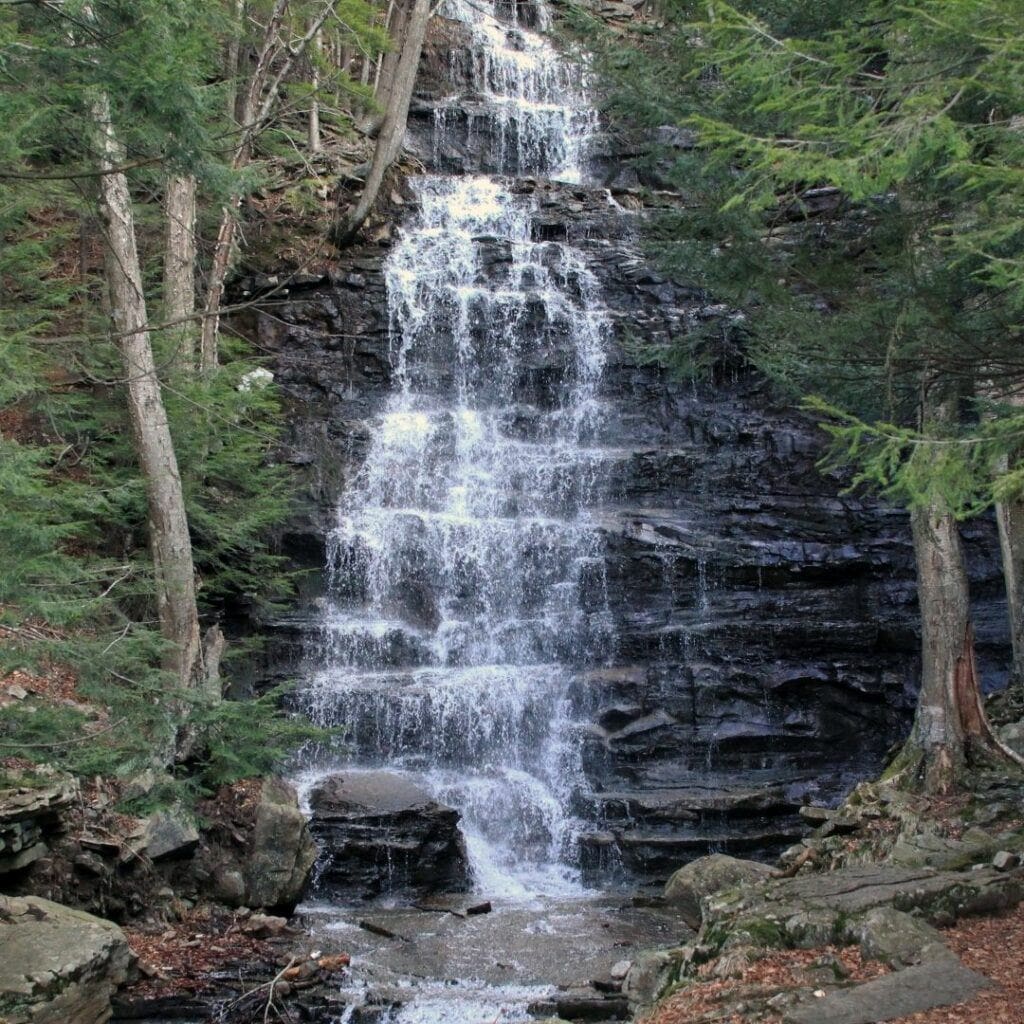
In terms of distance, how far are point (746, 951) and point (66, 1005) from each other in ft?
13.0

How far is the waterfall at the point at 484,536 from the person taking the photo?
12.7 metres

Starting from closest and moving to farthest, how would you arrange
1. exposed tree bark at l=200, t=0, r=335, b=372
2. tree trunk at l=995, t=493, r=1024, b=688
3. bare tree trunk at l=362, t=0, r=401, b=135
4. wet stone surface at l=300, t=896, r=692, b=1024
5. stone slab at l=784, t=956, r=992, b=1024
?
stone slab at l=784, t=956, r=992, b=1024, wet stone surface at l=300, t=896, r=692, b=1024, tree trunk at l=995, t=493, r=1024, b=688, exposed tree bark at l=200, t=0, r=335, b=372, bare tree trunk at l=362, t=0, r=401, b=135

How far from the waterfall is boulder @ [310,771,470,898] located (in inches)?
23.4

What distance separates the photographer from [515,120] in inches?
915

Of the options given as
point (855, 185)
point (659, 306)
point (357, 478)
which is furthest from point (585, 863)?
point (659, 306)

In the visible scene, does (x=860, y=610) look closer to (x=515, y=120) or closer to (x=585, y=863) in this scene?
(x=585, y=863)

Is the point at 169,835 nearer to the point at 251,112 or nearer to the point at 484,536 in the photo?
the point at 484,536

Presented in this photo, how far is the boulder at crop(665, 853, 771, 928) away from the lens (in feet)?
31.4

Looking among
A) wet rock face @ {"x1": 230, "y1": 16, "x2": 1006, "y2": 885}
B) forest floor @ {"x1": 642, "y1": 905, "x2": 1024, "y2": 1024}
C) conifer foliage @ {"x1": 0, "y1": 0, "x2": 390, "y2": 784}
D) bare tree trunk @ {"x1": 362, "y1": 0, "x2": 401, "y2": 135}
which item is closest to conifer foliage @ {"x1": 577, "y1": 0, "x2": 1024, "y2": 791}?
wet rock face @ {"x1": 230, "y1": 16, "x2": 1006, "y2": 885}

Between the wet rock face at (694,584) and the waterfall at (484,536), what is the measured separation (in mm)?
205

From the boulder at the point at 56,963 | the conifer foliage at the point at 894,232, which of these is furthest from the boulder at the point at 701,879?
the boulder at the point at 56,963

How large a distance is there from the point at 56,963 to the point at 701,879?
5898mm

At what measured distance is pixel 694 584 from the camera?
14867 mm

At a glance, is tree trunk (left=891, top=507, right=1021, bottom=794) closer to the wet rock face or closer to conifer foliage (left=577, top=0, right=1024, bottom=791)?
conifer foliage (left=577, top=0, right=1024, bottom=791)
